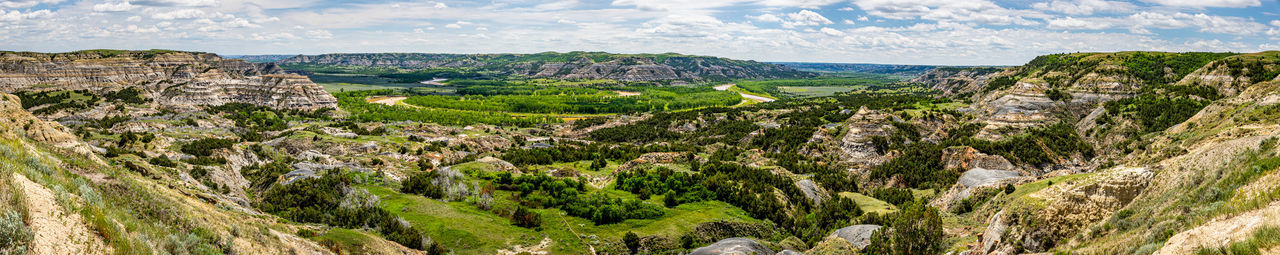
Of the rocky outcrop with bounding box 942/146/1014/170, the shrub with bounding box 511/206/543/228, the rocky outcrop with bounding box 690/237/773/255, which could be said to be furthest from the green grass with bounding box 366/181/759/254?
the rocky outcrop with bounding box 942/146/1014/170

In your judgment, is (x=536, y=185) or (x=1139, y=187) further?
(x=536, y=185)

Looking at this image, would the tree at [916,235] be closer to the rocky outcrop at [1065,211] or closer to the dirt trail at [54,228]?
the rocky outcrop at [1065,211]

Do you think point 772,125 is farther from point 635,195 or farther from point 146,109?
point 146,109

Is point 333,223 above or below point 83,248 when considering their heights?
below

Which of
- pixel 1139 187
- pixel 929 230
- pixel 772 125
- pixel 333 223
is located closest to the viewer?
pixel 1139 187

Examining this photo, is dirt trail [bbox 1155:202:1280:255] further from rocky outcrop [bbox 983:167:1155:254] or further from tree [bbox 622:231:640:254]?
tree [bbox 622:231:640:254]

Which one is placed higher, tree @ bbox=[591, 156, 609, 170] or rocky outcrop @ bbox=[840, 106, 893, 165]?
rocky outcrop @ bbox=[840, 106, 893, 165]

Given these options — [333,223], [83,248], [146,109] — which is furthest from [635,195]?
[146,109]

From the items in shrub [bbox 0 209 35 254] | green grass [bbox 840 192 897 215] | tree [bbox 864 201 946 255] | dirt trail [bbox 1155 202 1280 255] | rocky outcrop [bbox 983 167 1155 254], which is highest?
shrub [bbox 0 209 35 254]

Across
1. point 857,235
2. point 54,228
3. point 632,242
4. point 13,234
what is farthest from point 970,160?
point 13,234
